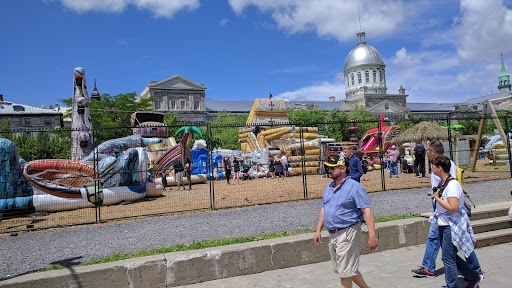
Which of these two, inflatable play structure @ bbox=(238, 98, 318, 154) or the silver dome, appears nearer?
inflatable play structure @ bbox=(238, 98, 318, 154)

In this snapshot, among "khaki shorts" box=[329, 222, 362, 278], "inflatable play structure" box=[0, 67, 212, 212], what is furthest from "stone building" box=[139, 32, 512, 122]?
"khaki shorts" box=[329, 222, 362, 278]

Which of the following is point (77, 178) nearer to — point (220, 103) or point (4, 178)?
point (4, 178)

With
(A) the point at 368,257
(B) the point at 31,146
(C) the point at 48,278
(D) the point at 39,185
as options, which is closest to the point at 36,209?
(D) the point at 39,185

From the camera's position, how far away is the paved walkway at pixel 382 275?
15.4 ft

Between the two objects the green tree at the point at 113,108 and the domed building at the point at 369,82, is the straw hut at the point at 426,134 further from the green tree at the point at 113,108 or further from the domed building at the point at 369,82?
the domed building at the point at 369,82

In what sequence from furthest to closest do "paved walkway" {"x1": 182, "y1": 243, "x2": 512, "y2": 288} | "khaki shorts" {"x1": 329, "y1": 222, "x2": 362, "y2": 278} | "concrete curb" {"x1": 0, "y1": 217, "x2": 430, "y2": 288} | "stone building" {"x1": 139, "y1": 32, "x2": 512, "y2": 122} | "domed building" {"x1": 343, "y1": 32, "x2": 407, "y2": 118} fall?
"domed building" {"x1": 343, "y1": 32, "x2": 407, "y2": 118} → "stone building" {"x1": 139, "y1": 32, "x2": 512, "y2": 122} → "paved walkway" {"x1": 182, "y1": 243, "x2": 512, "y2": 288} → "concrete curb" {"x1": 0, "y1": 217, "x2": 430, "y2": 288} → "khaki shorts" {"x1": 329, "y1": 222, "x2": 362, "y2": 278}

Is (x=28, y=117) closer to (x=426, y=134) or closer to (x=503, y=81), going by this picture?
(x=426, y=134)

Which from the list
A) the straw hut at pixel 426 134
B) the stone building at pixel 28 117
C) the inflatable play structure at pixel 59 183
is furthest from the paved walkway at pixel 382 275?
the stone building at pixel 28 117

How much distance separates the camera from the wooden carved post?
16.4 meters

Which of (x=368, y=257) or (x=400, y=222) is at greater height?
(x=400, y=222)

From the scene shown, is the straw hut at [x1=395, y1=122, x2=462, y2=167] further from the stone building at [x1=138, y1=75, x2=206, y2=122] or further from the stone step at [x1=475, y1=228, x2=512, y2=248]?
the stone building at [x1=138, y1=75, x2=206, y2=122]

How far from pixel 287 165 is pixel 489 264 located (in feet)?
55.7

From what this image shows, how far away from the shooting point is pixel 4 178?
10750 mm

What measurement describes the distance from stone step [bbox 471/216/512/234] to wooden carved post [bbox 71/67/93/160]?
1531cm
